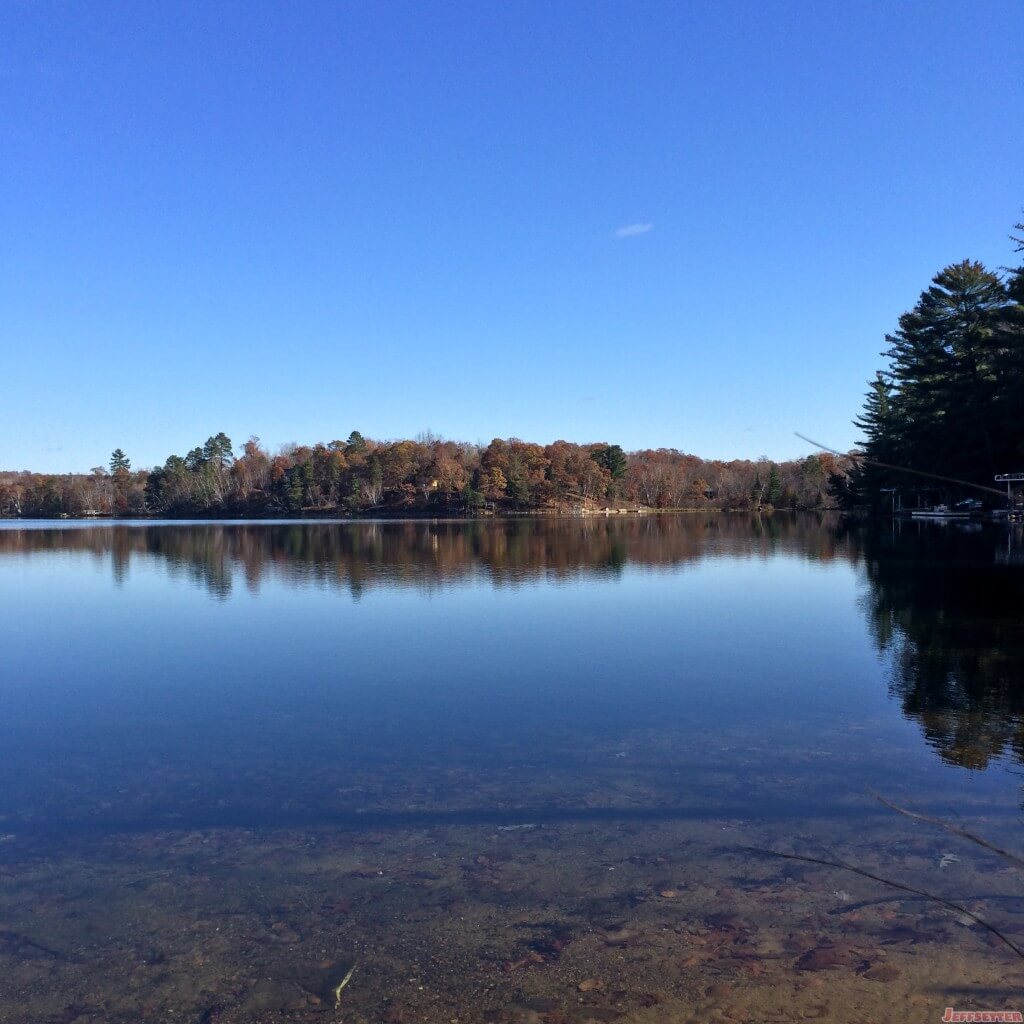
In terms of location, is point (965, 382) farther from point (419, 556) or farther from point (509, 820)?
point (509, 820)

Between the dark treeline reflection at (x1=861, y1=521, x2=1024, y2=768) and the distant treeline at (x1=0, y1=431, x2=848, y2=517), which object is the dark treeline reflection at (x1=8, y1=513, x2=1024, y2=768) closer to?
the dark treeline reflection at (x1=861, y1=521, x2=1024, y2=768)

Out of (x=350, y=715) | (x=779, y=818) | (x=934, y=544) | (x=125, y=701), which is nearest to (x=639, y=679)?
(x=350, y=715)

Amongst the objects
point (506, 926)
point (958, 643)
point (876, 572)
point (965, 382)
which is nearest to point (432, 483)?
point (965, 382)

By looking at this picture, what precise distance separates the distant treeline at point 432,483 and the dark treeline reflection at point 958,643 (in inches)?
3160

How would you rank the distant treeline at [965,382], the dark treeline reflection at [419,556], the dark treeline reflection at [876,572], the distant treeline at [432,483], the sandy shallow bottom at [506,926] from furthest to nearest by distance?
the distant treeline at [432,483]
the distant treeline at [965,382]
the dark treeline reflection at [419,556]
the dark treeline reflection at [876,572]
the sandy shallow bottom at [506,926]

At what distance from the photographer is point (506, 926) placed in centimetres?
499

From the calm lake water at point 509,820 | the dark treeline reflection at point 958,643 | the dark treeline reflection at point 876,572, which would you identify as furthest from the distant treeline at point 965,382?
the calm lake water at point 509,820

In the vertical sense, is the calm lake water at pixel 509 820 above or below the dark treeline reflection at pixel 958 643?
below

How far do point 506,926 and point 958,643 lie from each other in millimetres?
11155

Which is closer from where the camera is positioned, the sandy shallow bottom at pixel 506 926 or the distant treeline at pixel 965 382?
the sandy shallow bottom at pixel 506 926

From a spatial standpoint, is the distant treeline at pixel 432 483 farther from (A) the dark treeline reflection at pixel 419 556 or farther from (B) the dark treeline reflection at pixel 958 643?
(B) the dark treeline reflection at pixel 958 643

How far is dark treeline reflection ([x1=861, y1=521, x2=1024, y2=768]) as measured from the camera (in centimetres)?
883

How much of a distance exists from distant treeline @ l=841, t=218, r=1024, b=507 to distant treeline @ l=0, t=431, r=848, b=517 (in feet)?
169

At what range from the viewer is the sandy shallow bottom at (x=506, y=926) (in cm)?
428
